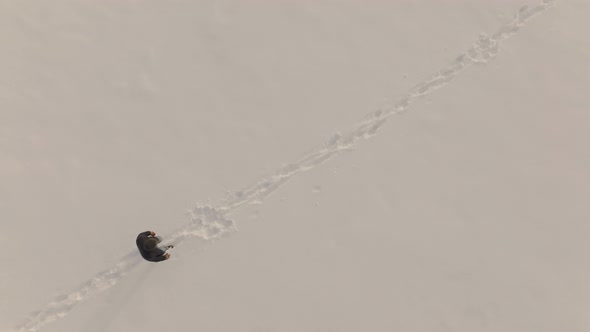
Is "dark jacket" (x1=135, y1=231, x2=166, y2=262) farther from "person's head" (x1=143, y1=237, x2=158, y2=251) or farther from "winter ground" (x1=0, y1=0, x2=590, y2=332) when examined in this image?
"winter ground" (x1=0, y1=0, x2=590, y2=332)

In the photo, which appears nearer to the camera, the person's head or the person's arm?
the person's head

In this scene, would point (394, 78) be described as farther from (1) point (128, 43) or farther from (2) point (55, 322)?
(2) point (55, 322)

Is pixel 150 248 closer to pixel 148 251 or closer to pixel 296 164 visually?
pixel 148 251

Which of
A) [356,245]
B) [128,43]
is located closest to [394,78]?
[356,245]

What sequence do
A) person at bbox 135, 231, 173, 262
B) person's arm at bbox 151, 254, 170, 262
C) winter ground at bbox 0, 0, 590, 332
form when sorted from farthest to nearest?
winter ground at bbox 0, 0, 590, 332 < person's arm at bbox 151, 254, 170, 262 < person at bbox 135, 231, 173, 262

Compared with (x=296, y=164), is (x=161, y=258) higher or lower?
lower

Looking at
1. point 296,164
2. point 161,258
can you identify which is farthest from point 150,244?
point 296,164

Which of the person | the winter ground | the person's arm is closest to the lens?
the person

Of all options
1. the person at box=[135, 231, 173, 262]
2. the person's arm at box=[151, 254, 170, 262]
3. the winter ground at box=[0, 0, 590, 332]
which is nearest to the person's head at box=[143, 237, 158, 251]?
the person at box=[135, 231, 173, 262]

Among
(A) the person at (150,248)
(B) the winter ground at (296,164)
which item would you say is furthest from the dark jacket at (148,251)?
(B) the winter ground at (296,164)
